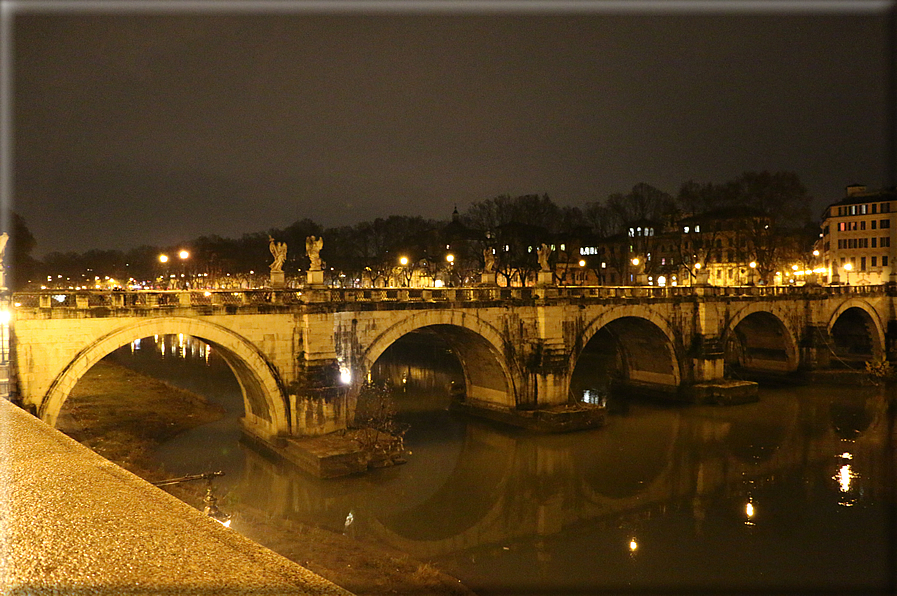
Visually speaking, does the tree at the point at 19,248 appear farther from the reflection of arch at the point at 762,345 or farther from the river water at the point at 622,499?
the reflection of arch at the point at 762,345

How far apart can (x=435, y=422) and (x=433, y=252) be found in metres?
34.0

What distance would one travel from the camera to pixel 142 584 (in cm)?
319

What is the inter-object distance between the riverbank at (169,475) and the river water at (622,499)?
884mm

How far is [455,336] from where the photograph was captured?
25984 millimetres

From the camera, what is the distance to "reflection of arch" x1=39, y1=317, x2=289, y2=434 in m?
16.0

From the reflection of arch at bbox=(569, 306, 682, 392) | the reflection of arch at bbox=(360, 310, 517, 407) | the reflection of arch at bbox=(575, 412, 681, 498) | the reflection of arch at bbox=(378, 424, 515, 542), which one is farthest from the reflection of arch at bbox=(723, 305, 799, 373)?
the reflection of arch at bbox=(378, 424, 515, 542)

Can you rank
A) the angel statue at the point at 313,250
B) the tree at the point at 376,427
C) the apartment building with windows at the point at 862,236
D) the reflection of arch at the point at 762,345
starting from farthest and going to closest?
the apartment building with windows at the point at 862,236 < the reflection of arch at the point at 762,345 < the angel statue at the point at 313,250 < the tree at the point at 376,427

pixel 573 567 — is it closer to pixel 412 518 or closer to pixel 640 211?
pixel 412 518

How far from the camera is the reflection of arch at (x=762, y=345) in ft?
123

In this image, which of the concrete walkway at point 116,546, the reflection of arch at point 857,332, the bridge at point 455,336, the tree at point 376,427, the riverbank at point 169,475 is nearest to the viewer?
the concrete walkway at point 116,546

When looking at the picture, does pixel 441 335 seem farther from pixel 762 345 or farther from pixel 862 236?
pixel 862 236

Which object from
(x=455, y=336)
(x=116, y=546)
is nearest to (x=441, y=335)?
(x=455, y=336)

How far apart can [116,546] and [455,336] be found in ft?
73.8

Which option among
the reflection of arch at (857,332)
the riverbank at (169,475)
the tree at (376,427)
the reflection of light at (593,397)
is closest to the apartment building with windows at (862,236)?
the reflection of arch at (857,332)
